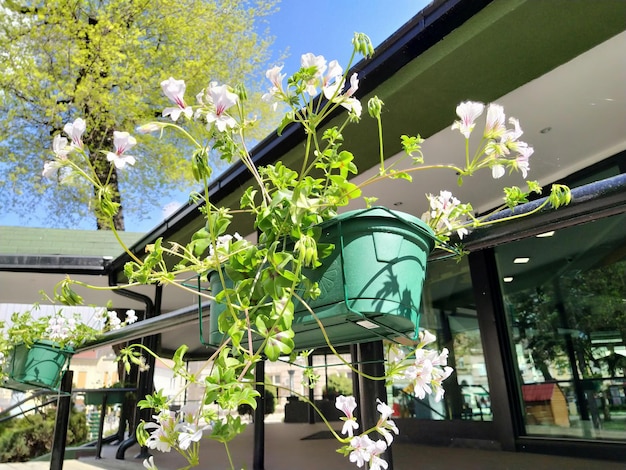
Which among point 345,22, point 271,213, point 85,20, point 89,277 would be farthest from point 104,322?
point 85,20

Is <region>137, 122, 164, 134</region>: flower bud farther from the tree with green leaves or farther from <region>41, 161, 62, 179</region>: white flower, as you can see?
the tree with green leaves

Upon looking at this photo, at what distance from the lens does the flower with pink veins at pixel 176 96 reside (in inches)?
24.3

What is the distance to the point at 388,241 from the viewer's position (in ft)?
2.23

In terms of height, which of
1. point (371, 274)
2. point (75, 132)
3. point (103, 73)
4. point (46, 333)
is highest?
point (103, 73)

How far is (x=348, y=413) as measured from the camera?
691 millimetres

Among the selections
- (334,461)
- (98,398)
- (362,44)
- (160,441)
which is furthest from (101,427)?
(362,44)

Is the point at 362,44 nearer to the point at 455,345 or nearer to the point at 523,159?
the point at 523,159

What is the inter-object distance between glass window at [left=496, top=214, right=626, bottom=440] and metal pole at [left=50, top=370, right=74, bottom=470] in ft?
12.4

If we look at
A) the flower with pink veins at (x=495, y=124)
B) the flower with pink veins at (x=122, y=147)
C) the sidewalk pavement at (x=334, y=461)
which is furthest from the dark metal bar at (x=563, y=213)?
the sidewalk pavement at (x=334, y=461)

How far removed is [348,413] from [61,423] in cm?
163

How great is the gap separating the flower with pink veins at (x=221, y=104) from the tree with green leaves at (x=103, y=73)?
8.64 meters

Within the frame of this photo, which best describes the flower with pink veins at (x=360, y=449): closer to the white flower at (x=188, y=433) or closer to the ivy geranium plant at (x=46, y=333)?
the white flower at (x=188, y=433)

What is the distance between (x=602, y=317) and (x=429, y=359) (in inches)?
156

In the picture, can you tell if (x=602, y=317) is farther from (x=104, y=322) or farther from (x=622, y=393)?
(x=104, y=322)
